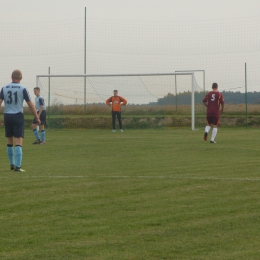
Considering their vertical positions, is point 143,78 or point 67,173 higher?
point 143,78

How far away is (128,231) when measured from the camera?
6.82 metres

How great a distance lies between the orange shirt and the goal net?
1.79 metres

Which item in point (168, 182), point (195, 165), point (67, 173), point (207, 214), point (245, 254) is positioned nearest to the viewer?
point (245, 254)

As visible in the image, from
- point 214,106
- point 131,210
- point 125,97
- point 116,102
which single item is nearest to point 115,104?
point 116,102

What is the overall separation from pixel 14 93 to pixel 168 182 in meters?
3.65

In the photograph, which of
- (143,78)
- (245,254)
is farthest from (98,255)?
(143,78)

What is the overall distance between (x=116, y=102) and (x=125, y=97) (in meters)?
2.71

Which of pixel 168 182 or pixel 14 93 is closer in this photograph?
pixel 168 182

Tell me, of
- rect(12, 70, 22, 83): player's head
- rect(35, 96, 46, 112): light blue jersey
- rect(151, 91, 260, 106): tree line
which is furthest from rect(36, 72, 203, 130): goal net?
rect(12, 70, 22, 83): player's head

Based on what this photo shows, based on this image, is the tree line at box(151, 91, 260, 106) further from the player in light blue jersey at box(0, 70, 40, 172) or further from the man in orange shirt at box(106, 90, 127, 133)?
the player in light blue jersey at box(0, 70, 40, 172)

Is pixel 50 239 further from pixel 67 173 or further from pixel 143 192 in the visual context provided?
pixel 67 173

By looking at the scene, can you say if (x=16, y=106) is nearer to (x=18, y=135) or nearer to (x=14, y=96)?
(x=14, y=96)

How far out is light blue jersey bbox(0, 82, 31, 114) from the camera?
1255 cm

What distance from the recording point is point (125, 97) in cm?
3475
